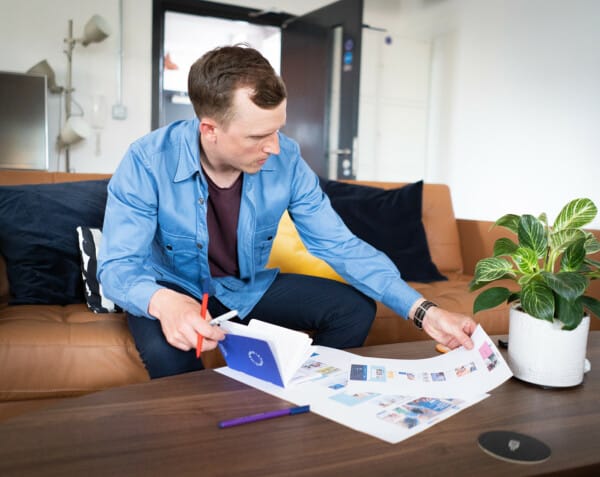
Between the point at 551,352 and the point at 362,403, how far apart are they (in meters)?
0.35

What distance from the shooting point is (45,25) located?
4.01m

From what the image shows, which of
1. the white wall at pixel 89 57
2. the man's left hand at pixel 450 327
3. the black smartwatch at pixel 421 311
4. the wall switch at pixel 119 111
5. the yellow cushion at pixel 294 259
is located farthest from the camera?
the wall switch at pixel 119 111

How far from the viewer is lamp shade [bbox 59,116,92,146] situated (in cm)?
375

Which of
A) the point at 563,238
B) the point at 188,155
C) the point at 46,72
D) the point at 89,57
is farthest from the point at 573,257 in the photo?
the point at 89,57

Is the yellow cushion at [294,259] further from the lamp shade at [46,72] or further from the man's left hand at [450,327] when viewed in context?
the lamp shade at [46,72]

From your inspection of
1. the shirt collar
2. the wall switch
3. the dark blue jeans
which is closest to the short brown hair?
the shirt collar

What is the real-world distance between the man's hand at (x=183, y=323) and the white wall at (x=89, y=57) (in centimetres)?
344

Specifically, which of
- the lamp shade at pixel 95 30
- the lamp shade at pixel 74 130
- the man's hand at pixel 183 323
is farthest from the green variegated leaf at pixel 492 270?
the lamp shade at pixel 95 30

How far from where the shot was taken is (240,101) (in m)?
1.26

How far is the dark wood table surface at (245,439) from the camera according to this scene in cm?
67

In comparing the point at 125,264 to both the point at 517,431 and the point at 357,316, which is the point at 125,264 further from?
the point at 517,431

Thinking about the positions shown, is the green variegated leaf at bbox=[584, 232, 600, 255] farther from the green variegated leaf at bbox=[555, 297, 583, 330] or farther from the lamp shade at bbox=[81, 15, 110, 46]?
the lamp shade at bbox=[81, 15, 110, 46]

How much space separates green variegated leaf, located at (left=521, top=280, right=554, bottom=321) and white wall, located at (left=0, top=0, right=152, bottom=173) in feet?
12.4

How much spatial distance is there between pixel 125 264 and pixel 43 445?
554 mm
